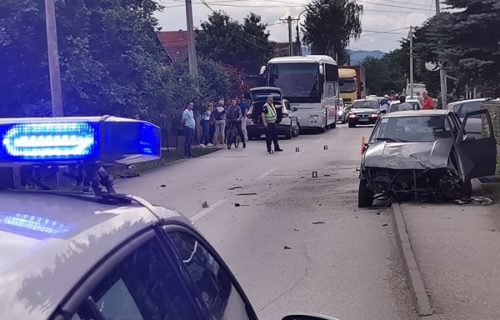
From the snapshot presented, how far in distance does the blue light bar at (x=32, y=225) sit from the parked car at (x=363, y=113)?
136ft

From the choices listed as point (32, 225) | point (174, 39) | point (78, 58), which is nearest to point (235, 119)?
point (78, 58)

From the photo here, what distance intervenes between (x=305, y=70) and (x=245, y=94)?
18.0 ft

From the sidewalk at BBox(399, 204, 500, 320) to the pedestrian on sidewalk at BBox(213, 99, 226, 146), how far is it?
1687 centimetres

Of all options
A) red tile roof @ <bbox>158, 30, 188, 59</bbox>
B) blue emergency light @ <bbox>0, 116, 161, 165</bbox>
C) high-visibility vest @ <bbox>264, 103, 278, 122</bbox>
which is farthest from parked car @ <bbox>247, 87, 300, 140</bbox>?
red tile roof @ <bbox>158, 30, 188, 59</bbox>

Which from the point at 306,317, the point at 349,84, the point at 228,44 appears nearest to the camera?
the point at 306,317

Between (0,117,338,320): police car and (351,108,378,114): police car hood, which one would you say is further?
(351,108,378,114): police car hood

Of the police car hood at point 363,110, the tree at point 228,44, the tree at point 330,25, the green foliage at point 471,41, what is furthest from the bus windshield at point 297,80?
the tree at point 330,25

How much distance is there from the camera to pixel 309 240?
981 cm

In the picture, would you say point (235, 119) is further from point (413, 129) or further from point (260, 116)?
point (413, 129)

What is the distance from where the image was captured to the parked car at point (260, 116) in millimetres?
31875

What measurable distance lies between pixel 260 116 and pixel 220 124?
3.26 m

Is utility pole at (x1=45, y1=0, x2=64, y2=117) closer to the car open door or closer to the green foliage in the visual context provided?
the green foliage

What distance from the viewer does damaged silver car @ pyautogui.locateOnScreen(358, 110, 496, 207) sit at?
39.3ft

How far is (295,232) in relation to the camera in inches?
410
